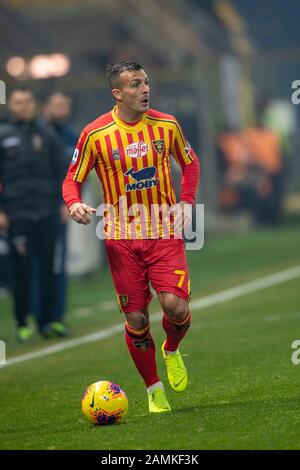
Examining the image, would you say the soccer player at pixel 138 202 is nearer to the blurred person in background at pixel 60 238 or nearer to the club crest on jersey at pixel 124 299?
the club crest on jersey at pixel 124 299

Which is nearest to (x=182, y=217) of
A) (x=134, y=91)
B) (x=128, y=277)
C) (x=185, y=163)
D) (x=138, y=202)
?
(x=138, y=202)

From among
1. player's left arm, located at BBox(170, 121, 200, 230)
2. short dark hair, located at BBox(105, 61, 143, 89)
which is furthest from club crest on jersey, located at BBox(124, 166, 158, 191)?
short dark hair, located at BBox(105, 61, 143, 89)

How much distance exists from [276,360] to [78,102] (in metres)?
14.0

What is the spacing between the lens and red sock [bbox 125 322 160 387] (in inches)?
326

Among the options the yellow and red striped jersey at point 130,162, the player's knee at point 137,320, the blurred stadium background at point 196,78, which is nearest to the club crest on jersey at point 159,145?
the yellow and red striped jersey at point 130,162

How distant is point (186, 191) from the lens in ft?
27.7

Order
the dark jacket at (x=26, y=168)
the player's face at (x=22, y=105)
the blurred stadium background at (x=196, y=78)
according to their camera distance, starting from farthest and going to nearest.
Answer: the blurred stadium background at (x=196, y=78), the dark jacket at (x=26, y=168), the player's face at (x=22, y=105)

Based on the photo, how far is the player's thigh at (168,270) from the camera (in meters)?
8.16

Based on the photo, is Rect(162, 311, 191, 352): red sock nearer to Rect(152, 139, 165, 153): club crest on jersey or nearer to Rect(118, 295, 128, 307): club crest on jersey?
Rect(118, 295, 128, 307): club crest on jersey

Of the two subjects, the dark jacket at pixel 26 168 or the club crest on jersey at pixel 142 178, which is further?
the dark jacket at pixel 26 168

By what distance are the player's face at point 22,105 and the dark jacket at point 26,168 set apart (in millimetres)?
88

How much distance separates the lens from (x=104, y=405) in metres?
7.78

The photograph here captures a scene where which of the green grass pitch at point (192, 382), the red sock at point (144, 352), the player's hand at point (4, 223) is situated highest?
the player's hand at point (4, 223)

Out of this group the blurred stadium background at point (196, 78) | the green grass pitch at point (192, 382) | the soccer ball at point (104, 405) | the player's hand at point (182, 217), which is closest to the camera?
the green grass pitch at point (192, 382)
